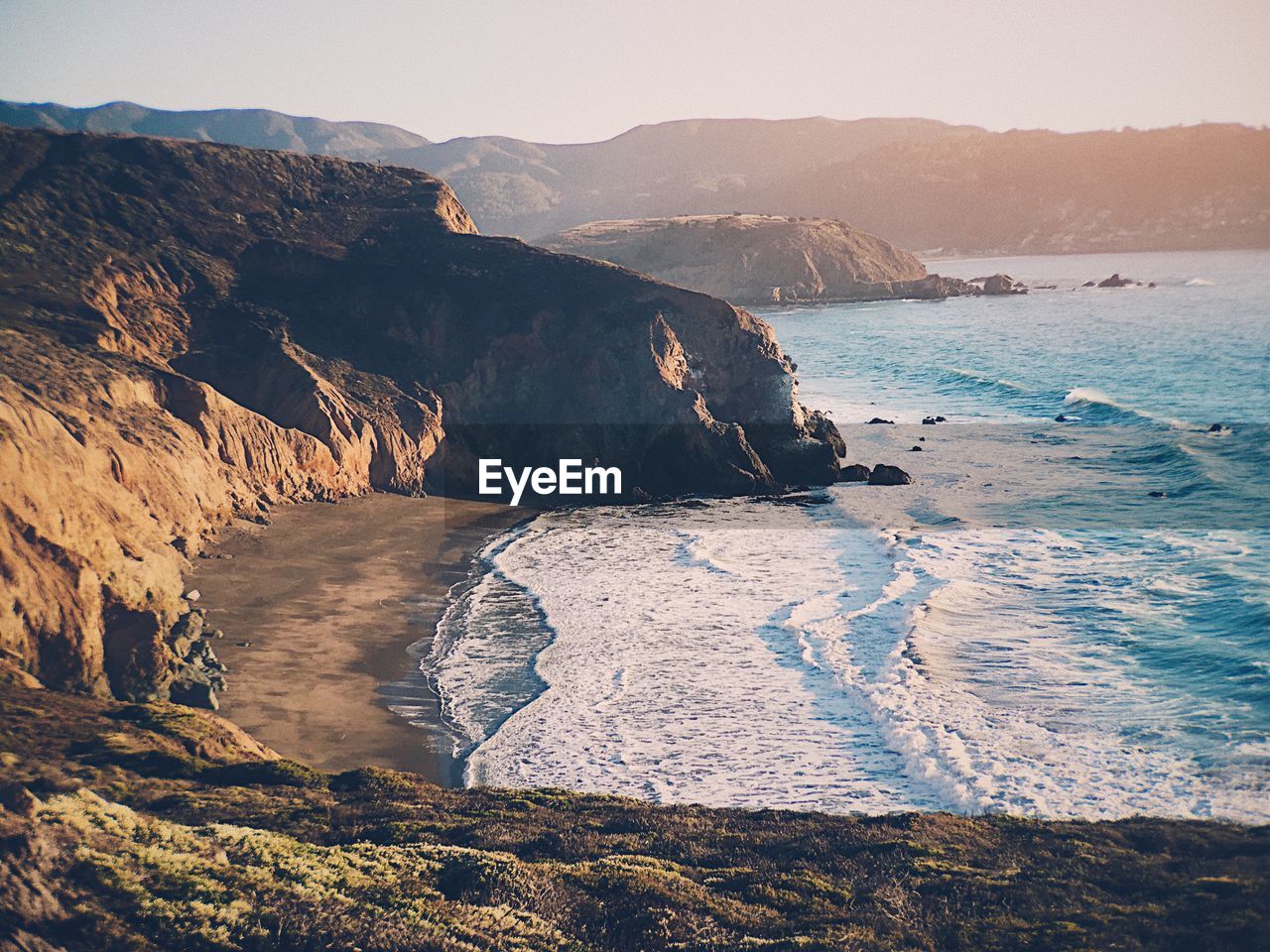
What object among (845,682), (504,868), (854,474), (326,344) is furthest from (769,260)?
(504,868)

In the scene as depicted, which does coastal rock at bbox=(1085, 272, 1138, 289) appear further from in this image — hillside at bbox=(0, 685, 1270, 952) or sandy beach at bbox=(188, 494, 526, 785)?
hillside at bbox=(0, 685, 1270, 952)

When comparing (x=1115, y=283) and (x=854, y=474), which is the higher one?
(x=1115, y=283)

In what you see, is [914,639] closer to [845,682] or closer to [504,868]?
[845,682]

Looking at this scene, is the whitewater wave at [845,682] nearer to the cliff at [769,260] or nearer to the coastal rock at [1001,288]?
the coastal rock at [1001,288]

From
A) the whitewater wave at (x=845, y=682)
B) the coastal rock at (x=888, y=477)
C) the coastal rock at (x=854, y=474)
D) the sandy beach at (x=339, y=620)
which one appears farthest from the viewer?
the coastal rock at (x=854, y=474)

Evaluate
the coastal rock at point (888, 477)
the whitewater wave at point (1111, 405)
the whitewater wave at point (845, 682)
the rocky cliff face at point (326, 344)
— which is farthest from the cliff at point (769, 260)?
the whitewater wave at point (845, 682)
